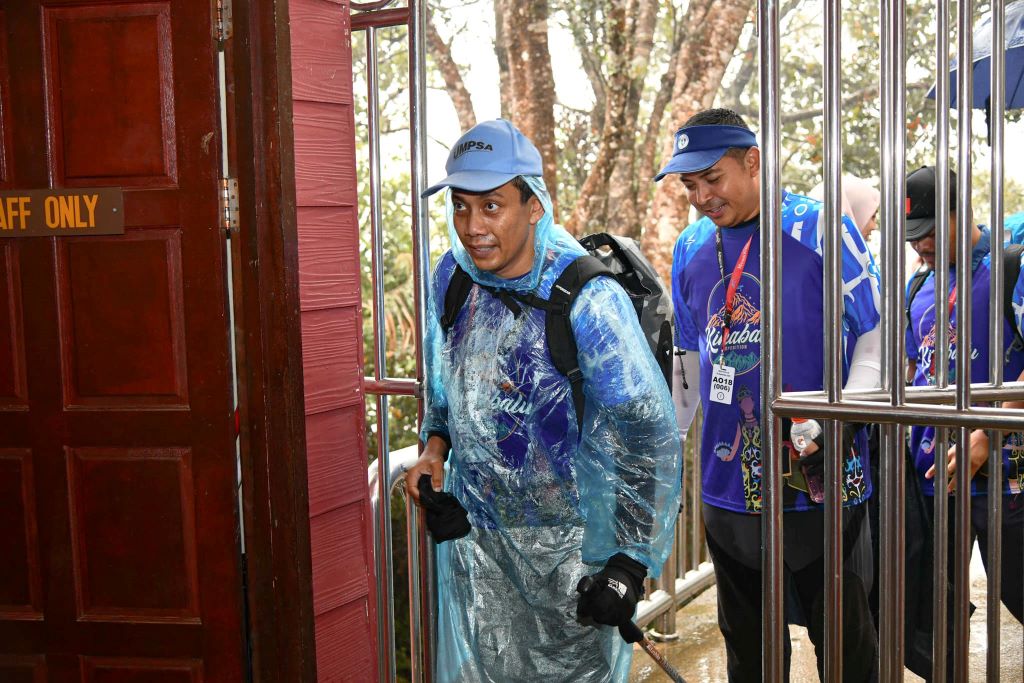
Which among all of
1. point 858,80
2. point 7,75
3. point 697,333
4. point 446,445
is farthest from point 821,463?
point 858,80

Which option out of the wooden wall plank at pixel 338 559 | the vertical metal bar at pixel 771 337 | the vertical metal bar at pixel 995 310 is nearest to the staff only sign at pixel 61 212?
the wooden wall plank at pixel 338 559

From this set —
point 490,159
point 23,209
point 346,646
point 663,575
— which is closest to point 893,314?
point 490,159

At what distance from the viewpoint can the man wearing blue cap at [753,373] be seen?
2484 millimetres

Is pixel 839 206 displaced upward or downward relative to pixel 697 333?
upward

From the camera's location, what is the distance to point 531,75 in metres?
7.05

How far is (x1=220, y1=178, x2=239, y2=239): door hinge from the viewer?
2.30 meters

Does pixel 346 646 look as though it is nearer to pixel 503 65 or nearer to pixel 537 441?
pixel 537 441

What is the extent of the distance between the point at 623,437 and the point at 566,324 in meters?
0.27

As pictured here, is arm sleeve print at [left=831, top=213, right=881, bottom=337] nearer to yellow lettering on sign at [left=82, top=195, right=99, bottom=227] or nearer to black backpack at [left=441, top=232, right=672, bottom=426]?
black backpack at [left=441, top=232, right=672, bottom=426]

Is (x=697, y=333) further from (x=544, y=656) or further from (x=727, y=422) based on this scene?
(x=544, y=656)

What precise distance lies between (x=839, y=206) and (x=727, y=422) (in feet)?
2.50

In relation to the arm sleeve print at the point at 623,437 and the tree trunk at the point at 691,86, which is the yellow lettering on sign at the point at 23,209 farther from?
the tree trunk at the point at 691,86

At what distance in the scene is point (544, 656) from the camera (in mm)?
2131

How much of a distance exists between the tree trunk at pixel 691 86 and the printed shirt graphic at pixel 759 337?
4389 millimetres
